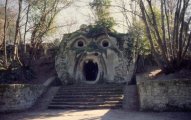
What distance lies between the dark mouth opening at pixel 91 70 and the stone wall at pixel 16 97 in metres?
6.09

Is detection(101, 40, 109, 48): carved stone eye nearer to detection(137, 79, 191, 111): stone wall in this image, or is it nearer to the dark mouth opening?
the dark mouth opening

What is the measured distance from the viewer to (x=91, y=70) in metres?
21.5

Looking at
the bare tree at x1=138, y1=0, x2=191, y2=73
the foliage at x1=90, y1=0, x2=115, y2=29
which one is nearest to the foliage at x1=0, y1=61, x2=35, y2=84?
the foliage at x1=90, y1=0, x2=115, y2=29

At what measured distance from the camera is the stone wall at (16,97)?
44.6ft

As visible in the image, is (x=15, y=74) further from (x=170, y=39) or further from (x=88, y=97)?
(x=170, y=39)

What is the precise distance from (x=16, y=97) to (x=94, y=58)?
6.75 m

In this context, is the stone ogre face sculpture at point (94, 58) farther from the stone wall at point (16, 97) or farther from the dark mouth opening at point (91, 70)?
the stone wall at point (16, 97)

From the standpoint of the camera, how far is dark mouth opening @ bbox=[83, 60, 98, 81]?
67.7ft

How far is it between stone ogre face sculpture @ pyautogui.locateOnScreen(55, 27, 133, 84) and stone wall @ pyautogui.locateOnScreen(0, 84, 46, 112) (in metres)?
4.59

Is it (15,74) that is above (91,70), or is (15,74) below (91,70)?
below

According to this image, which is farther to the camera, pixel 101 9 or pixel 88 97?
pixel 101 9

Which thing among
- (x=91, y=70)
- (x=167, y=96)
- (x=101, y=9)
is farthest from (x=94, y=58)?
(x=101, y=9)

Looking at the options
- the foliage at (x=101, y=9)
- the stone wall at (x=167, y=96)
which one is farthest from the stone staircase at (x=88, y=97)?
the foliage at (x=101, y=9)

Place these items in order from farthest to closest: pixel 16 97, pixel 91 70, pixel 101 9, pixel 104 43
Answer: pixel 101 9 → pixel 91 70 → pixel 104 43 → pixel 16 97
